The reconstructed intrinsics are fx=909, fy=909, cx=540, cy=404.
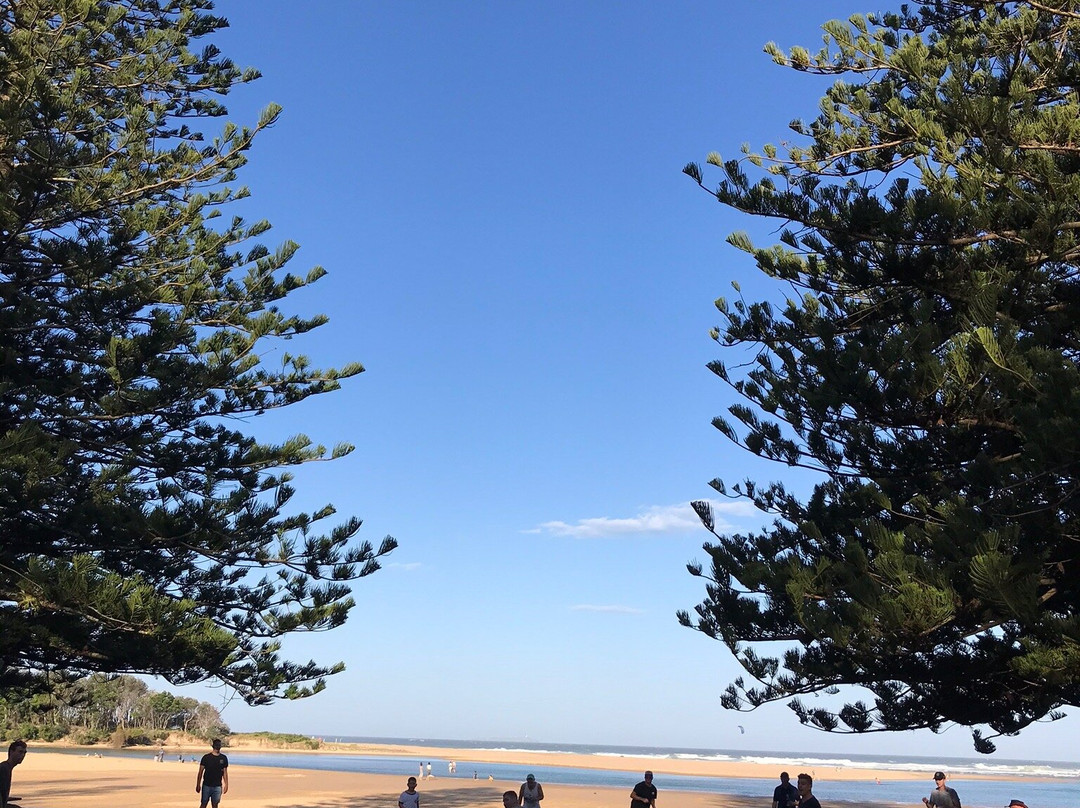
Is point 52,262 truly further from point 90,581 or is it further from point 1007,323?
point 1007,323

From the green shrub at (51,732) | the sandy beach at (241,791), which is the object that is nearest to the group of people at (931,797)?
the sandy beach at (241,791)

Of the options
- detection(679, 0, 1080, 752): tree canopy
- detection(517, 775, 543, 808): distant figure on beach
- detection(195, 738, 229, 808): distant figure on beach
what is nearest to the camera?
detection(679, 0, 1080, 752): tree canopy

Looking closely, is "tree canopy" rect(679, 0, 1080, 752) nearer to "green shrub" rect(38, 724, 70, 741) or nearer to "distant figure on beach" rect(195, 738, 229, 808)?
"distant figure on beach" rect(195, 738, 229, 808)

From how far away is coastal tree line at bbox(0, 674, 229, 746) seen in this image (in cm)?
4125

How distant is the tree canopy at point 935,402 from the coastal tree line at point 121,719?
36.7 meters

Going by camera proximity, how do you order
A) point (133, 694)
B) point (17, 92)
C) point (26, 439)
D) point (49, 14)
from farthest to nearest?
1. point (133, 694)
2. point (49, 14)
3. point (17, 92)
4. point (26, 439)

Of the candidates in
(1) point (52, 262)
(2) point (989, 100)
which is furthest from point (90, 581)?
A: (2) point (989, 100)

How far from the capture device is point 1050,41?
7.30 meters

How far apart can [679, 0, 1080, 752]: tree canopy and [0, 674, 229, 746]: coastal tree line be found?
1447 inches

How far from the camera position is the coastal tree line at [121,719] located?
135 feet

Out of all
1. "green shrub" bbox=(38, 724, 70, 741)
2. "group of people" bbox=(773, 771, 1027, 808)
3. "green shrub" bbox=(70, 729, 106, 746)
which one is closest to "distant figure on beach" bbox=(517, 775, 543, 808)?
"group of people" bbox=(773, 771, 1027, 808)

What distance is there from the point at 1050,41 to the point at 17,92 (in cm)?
847

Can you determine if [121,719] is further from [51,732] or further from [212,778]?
[212,778]

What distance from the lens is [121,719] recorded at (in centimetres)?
4741
